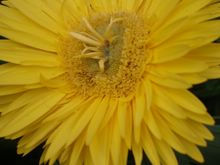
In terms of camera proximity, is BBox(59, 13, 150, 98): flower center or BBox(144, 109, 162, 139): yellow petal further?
BBox(59, 13, 150, 98): flower center

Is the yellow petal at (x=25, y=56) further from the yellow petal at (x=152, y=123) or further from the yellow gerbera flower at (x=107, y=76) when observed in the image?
the yellow petal at (x=152, y=123)

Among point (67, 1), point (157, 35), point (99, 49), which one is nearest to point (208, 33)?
point (157, 35)

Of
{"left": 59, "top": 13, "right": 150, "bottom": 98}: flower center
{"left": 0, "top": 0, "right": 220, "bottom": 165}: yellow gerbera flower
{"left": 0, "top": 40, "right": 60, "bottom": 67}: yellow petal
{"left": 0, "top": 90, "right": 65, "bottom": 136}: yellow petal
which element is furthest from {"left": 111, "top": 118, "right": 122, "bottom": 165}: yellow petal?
{"left": 0, "top": 40, "right": 60, "bottom": 67}: yellow petal

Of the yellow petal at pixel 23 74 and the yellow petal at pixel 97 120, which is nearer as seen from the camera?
the yellow petal at pixel 97 120

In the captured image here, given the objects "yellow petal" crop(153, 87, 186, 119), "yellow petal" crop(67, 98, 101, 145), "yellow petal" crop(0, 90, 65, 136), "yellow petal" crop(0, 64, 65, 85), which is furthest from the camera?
"yellow petal" crop(0, 64, 65, 85)

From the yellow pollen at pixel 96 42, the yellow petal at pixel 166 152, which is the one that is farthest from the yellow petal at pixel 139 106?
the yellow pollen at pixel 96 42

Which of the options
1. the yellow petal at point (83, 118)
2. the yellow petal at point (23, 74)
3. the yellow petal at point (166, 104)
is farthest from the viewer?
the yellow petal at point (23, 74)

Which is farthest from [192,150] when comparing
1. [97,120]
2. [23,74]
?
[23,74]

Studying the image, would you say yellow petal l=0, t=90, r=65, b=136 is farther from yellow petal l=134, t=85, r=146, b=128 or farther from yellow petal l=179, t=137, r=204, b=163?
yellow petal l=179, t=137, r=204, b=163

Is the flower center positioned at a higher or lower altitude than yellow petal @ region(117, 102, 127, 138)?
higher
